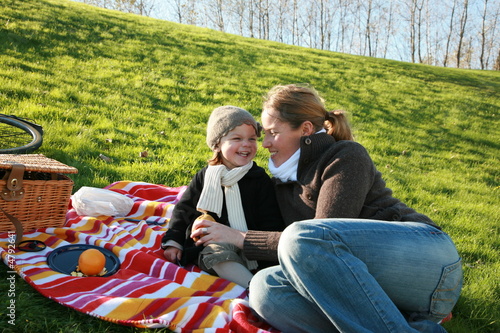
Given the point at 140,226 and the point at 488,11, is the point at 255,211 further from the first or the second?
the point at 488,11

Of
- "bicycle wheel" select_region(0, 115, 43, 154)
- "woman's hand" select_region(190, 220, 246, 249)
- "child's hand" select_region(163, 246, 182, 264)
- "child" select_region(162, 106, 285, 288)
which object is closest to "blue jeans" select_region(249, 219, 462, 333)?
"woman's hand" select_region(190, 220, 246, 249)

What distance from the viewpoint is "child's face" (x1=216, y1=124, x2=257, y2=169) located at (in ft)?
10.1

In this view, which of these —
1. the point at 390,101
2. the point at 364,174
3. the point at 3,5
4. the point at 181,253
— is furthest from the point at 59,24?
the point at 364,174

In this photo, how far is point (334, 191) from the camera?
96.8 inches

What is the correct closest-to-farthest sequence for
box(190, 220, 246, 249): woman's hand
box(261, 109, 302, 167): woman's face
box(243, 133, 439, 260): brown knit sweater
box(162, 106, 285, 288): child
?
box(243, 133, 439, 260): brown knit sweater
box(190, 220, 246, 249): woman's hand
box(261, 109, 302, 167): woman's face
box(162, 106, 285, 288): child

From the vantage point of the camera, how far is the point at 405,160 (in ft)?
24.7

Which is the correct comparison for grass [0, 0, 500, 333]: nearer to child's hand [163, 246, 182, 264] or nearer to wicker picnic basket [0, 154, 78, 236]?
wicker picnic basket [0, 154, 78, 236]

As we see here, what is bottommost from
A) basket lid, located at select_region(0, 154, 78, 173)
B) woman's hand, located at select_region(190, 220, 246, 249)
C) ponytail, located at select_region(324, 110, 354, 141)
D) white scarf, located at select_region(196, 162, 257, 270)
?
woman's hand, located at select_region(190, 220, 246, 249)

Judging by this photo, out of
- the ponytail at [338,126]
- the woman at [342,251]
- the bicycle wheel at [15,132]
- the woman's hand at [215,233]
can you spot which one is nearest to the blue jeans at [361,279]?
the woman at [342,251]

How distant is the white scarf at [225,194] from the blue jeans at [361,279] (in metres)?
0.74

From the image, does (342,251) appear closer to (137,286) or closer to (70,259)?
(137,286)

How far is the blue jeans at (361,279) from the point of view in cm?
195

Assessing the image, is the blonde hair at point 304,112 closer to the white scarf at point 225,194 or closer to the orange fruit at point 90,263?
the white scarf at point 225,194

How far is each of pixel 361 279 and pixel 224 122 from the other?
1.56 meters
